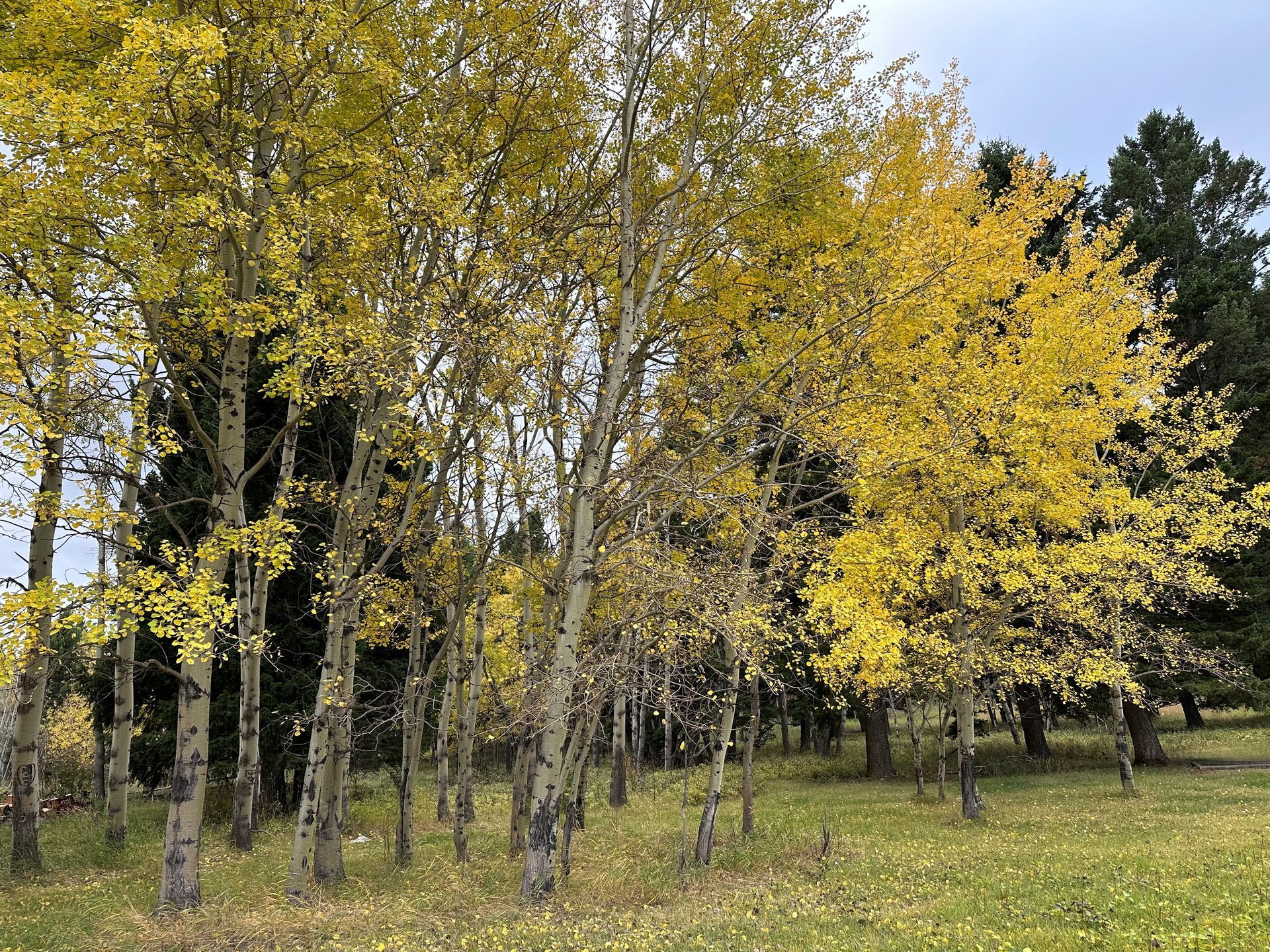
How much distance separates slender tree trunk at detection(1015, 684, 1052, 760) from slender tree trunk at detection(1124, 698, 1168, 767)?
2367 millimetres

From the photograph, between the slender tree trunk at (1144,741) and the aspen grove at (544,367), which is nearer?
the aspen grove at (544,367)

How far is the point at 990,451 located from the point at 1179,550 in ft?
13.4

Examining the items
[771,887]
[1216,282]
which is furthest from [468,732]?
[1216,282]

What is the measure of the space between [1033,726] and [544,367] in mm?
22111

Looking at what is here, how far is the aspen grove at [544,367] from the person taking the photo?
22.2 feet

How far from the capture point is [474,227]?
9602 millimetres

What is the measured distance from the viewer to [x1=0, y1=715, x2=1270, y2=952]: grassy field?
618 cm

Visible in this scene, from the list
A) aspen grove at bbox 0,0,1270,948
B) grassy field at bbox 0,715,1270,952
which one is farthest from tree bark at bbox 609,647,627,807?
aspen grove at bbox 0,0,1270,948

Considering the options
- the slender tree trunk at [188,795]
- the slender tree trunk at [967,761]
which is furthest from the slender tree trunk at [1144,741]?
the slender tree trunk at [188,795]

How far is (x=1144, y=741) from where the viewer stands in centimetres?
2042

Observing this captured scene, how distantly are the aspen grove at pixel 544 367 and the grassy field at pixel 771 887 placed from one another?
641 millimetres

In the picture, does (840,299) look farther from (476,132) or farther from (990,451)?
(990,451)

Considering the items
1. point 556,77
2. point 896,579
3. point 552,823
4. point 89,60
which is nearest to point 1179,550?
point 896,579

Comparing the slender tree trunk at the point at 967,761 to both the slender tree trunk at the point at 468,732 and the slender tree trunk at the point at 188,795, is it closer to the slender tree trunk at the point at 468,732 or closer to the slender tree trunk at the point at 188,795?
the slender tree trunk at the point at 468,732
